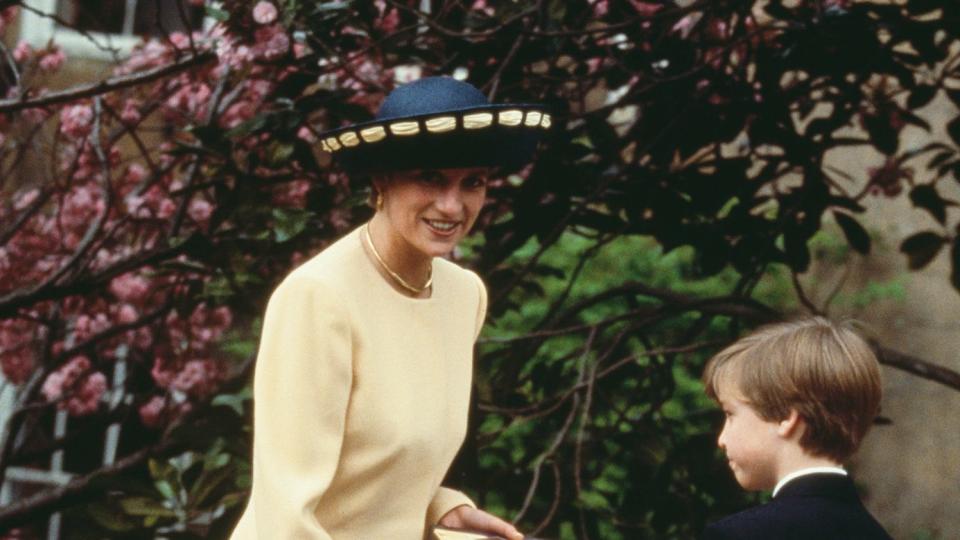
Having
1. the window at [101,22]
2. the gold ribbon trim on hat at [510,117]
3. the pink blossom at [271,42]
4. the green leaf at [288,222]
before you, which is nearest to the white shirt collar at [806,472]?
the gold ribbon trim on hat at [510,117]

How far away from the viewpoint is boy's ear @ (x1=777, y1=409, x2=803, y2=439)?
2.45 meters

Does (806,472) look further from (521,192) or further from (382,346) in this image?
(521,192)

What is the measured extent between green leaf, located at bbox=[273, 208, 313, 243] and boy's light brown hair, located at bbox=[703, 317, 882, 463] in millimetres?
1582

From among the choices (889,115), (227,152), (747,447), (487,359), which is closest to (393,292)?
(747,447)

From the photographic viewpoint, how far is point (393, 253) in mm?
2625

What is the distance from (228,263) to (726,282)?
10.8 feet

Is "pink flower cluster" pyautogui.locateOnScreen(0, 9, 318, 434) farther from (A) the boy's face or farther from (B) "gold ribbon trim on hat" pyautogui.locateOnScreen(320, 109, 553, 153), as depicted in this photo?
(A) the boy's face

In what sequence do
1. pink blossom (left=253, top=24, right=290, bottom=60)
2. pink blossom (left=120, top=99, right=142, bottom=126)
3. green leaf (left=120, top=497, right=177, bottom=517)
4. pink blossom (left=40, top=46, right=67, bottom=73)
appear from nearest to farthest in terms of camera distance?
pink blossom (left=253, top=24, right=290, bottom=60) → green leaf (left=120, top=497, right=177, bottom=517) → pink blossom (left=120, top=99, right=142, bottom=126) → pink blossom (left=40, top=46, right=67, bottom=73)

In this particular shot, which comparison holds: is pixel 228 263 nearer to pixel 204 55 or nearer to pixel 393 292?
pixel 204 55

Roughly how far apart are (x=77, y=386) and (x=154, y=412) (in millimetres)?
295

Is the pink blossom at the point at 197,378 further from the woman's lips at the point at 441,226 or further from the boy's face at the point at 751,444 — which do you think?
the boy's face at the point at 751,444

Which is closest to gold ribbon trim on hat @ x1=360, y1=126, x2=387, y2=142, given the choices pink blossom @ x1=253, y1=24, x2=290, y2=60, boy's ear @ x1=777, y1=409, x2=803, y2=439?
boy's ear @ x1=777, y1=409, x2=803, y2=439

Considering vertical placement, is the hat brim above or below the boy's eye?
above

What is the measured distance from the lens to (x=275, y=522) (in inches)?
95.8
